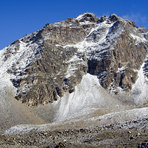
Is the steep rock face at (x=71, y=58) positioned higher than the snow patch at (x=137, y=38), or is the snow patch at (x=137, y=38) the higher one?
the snow patch at (x=137, y=38)

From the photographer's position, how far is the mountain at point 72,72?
123688 mm

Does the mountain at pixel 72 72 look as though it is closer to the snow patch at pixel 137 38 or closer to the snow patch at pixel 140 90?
the snow patch at pixel 140 90

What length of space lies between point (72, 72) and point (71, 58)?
1241cm

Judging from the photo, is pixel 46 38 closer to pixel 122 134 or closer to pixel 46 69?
pixel 46 69

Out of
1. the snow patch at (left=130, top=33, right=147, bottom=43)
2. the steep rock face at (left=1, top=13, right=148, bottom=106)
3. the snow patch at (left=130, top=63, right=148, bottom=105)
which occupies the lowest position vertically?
the snow patch at (left=130, top=63, right=148, bottom=105)

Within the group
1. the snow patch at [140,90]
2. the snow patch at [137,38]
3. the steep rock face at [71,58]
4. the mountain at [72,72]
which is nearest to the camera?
the mountain at [72,72]

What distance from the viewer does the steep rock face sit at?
459 ft

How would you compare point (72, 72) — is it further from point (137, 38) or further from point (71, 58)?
point (137, 38)

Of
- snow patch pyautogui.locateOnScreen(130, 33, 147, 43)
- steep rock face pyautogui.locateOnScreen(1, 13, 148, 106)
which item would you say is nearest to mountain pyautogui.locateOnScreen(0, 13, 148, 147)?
steep rock face pyautogui.locateOnScreen(1, 13, 148, 106)

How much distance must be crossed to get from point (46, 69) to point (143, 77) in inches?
2149

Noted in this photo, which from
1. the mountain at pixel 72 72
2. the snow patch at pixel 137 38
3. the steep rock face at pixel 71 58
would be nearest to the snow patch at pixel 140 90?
the mountain at pixel 72 72

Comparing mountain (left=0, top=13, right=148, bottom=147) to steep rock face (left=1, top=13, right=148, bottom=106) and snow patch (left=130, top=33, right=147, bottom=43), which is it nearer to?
steep rock face (left=1, top=13, right=148, bottom=106)

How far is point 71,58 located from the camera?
162 m

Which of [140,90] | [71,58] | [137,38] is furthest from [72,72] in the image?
[137,38]
